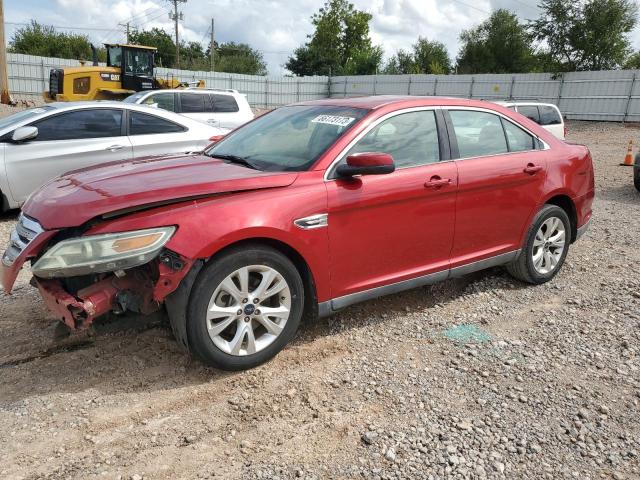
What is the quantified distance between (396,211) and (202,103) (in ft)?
29.3

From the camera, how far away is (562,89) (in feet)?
94.0

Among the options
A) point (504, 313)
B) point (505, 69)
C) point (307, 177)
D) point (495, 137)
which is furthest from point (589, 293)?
point (505, 69)

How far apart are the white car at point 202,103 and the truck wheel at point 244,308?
27.3ft

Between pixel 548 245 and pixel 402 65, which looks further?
→ pixel 402 65

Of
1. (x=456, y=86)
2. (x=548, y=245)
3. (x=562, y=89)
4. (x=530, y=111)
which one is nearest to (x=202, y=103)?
(x=530, y=111)

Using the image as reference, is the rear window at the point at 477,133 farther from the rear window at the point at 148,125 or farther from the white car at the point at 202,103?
the white car at the point at 202,103

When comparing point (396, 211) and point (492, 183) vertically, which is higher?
point (492, 183)

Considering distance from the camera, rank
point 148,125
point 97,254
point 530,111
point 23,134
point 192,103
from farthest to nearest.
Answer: point 530,111 < point 192,103 < point 148,125 < point 23,134 < point 97,254

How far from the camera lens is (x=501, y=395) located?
3.15 metres

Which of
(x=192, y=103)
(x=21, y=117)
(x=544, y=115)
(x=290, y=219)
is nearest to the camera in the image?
(x=290, y=219)

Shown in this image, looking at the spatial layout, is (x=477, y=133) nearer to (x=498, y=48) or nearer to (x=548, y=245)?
(x=548, y=245)

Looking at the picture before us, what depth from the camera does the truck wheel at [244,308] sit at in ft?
9.86

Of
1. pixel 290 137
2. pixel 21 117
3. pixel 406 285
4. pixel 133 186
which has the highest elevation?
pixel 290 137

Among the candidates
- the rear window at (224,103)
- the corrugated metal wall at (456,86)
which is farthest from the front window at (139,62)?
the corrugated metal wall at (456,86)
